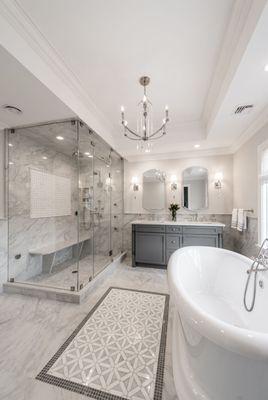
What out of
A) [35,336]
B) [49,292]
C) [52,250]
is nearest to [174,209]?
[52,250]

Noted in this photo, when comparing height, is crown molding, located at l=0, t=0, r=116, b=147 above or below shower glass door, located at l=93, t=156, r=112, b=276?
above

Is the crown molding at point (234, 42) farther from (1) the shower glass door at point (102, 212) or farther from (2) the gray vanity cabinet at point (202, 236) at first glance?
(1) the shower glass door at point (102, 212)

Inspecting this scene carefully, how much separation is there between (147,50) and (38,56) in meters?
1.06

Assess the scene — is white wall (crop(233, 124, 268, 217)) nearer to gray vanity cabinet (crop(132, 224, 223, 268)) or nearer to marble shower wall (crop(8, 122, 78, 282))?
gray vanity cabinet (crop(132, 224, 223, 268))

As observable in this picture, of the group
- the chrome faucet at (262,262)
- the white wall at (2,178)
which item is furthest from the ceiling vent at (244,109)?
the white wall at (2,178)

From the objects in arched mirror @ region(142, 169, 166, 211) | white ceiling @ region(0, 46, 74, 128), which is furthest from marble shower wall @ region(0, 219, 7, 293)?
arched mirror @ region(142, 169, 166, 211)

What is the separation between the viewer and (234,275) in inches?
86.5

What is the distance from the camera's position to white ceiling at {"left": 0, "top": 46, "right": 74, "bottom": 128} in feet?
5.09

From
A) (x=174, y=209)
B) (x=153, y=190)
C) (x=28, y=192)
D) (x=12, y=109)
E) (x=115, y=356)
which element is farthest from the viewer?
(x=153, y=190)

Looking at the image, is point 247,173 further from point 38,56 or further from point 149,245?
point 38,56

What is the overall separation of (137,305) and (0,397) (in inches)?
56.9

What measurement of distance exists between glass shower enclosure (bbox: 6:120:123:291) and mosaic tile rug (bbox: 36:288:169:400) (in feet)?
2.67

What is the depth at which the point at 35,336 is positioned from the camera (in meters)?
1.74

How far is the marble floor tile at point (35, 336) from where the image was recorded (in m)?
1.24
